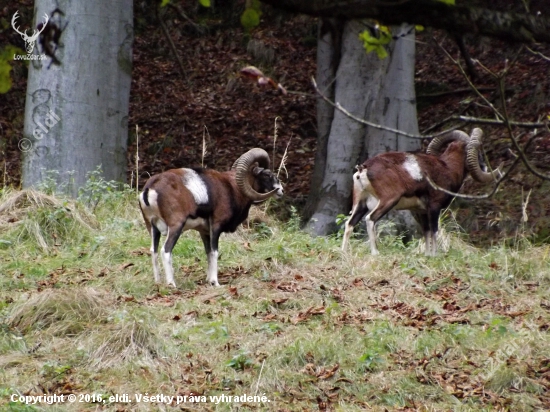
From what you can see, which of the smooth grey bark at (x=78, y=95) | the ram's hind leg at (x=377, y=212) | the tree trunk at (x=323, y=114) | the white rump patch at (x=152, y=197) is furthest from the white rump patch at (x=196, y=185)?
the tree trunk at (x=323, y=114)

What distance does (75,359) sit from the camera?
7430 mm

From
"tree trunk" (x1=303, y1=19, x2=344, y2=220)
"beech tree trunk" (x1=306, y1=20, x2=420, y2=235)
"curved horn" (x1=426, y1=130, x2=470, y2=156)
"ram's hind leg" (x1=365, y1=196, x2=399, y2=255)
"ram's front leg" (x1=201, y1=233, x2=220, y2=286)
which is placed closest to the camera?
"ram's front leg" (x1=201, y1=233, x2=220, y2=286)

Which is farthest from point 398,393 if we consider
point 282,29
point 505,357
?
point 282,29

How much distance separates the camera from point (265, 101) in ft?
68.4

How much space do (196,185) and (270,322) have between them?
220 cm

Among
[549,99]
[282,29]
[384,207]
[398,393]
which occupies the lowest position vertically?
[398,393]

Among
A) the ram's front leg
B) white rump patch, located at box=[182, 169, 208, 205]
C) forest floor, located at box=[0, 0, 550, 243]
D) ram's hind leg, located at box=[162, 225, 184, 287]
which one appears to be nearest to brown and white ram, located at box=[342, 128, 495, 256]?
the ram's front leg

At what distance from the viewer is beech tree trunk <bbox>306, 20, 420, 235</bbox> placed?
13.6 m

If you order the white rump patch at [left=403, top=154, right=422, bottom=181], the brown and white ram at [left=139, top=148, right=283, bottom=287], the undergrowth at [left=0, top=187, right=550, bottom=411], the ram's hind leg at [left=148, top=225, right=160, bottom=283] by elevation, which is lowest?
the undergrowth at [left=0, top=187, right=550, bottom=411]

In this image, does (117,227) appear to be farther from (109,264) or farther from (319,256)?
(319,256)

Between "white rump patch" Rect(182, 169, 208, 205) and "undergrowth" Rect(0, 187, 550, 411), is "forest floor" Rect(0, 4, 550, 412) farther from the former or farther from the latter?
"white rump patch" Rect(182, 169, 208, 205)

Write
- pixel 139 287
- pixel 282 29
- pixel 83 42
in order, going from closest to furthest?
Answer: pixel 139 287 → pixel 83 42 → pixel 282 29

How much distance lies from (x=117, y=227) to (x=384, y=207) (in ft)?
11.4

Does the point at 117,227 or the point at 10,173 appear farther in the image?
the point at 10,173
